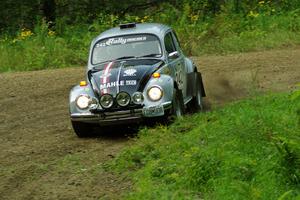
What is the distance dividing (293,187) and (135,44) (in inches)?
202

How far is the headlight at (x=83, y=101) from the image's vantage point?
10016 millimetres

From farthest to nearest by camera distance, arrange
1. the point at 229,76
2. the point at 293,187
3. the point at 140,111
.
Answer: the point at 229,76 < the point at 140,111 < the point at 293,187

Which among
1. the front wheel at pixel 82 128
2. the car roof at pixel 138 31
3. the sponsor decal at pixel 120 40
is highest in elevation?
the car roof at pixel 138 31

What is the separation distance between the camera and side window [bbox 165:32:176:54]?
11477mm

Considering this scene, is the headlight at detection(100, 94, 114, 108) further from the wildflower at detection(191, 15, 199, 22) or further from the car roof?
the wildflower at detection(191, 15, 199, 22)

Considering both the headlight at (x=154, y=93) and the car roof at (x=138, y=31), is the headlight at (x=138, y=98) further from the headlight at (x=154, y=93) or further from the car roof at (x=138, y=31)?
the car roof at (x=138, y=31)

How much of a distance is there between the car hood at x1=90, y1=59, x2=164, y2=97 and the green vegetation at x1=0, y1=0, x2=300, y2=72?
29.4ft

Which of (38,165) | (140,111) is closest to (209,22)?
(140,111)

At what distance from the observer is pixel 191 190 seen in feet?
22.7

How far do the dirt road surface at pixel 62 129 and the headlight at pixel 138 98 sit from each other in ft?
1.99

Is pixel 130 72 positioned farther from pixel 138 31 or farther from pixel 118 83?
pixel 138 31

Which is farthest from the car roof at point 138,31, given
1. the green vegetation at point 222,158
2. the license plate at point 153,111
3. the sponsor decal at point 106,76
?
the green vegetation at point 222,158

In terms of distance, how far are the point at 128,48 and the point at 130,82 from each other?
1285 mm

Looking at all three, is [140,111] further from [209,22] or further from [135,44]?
[209,22]
